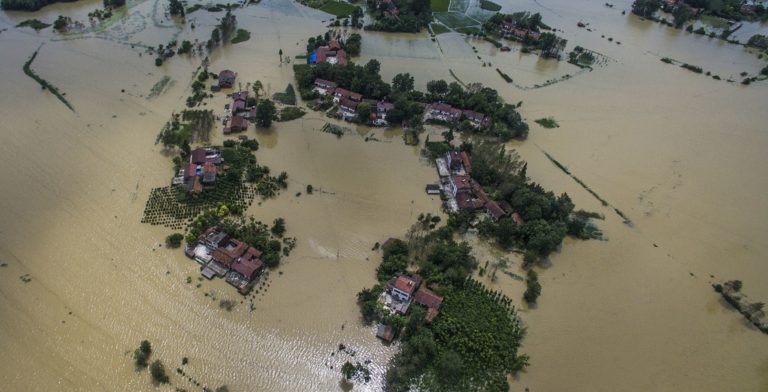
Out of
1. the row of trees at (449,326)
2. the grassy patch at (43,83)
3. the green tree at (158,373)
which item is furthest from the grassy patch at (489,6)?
the green tree at (158,373)

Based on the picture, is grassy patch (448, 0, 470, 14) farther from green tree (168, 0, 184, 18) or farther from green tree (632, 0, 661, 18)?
green tree (168, 0, 184, 18)

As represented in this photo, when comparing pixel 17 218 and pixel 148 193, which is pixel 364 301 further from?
pixel 17 218

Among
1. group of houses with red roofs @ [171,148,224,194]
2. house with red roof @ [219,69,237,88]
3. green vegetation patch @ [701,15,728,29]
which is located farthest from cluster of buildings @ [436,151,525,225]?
green vegetation patch @ [701,15,728,29]

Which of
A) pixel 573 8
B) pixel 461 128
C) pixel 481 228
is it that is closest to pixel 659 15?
pixel 573 8

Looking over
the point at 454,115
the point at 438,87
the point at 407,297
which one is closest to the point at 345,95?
the point at 438,87

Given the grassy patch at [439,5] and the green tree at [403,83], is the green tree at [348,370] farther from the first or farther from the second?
the grassy patch at [439,5]

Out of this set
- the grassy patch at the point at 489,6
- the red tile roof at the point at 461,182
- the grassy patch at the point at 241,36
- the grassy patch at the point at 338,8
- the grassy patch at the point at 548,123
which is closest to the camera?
the red tile roof at the point at 461,182
